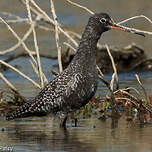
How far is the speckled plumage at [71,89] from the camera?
985cm

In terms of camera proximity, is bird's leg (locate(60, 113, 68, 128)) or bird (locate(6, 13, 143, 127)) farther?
bird's leg (locate(60, 113, 68, 128))

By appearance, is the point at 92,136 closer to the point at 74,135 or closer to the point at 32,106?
the point at 74,135

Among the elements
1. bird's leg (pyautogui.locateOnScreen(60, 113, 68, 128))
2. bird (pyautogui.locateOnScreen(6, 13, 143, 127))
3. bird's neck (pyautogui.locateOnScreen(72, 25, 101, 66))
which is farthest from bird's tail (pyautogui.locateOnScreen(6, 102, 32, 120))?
bird's neck (pyautogui.locateOnScreen(72, 25, 101, 66))

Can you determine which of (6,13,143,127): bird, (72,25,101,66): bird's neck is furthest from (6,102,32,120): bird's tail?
(72,25,101,66): bird's neck

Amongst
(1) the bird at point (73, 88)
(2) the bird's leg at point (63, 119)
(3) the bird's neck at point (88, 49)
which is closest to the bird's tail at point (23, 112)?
(1) the bird at point (73, 88)

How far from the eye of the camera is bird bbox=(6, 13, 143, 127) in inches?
388

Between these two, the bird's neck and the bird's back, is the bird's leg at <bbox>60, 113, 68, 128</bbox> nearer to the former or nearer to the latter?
the bird's back

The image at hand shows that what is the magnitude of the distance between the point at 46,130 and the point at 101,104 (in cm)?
174

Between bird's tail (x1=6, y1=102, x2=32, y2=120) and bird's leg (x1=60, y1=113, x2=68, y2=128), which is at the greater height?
bird's tail (x1=6, y1=102, x2=32, y2=120)

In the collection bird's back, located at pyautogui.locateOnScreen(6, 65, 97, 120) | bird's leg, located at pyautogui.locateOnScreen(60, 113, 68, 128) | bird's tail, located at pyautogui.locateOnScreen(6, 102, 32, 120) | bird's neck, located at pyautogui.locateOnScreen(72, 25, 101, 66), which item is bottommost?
bird's leg, located at pyautogui.locateOnScreen(60, 113, 68, 128)

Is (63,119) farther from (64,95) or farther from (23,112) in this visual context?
(23,112)

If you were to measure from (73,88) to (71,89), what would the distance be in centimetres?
3

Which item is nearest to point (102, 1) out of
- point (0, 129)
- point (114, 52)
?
point (114, 52)

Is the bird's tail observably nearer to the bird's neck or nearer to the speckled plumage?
the speckled plumage
